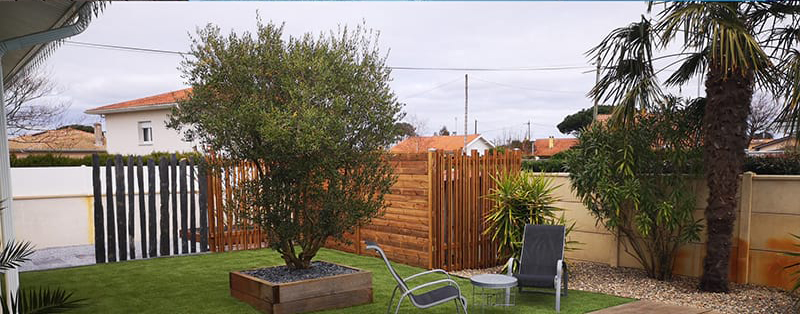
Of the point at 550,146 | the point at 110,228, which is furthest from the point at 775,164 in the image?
the point at 550,146

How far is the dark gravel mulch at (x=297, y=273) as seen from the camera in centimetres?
604

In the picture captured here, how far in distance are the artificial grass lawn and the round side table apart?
136 mm

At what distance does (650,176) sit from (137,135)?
69.9 ft

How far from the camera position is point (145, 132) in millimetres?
22875

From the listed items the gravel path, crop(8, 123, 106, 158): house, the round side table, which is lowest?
the gravel path

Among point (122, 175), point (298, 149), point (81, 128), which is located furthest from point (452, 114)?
point (298, 149)

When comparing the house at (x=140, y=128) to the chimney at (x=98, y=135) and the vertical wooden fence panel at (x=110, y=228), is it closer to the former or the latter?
the chimney at (x=98, y=135)

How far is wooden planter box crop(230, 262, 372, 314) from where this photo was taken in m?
5.64

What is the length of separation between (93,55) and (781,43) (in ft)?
76.5

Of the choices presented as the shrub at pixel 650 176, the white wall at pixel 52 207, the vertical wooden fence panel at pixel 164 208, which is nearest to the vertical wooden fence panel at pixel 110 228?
the vertical wooden fence panel at pixel 164 208

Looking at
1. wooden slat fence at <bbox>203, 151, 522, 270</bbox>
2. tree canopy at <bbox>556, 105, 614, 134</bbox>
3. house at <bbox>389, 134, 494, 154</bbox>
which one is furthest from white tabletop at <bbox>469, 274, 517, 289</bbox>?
house at <bbox>389, 134, 494, 154</bbox>

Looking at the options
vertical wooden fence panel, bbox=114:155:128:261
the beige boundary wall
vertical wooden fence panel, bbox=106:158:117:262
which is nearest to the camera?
the beige boundary wall

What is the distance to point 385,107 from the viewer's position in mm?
6020

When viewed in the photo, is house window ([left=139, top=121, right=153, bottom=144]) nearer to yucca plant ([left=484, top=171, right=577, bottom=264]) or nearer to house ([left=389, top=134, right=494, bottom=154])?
yucca plant ([left=484, top=171, right=577, bottom=264])
